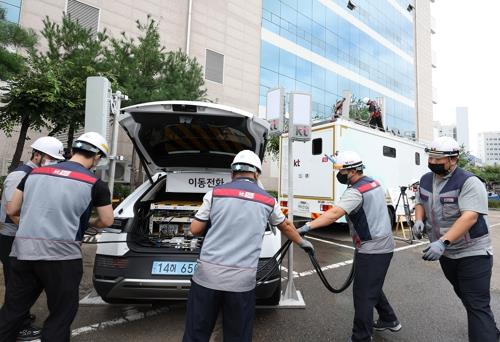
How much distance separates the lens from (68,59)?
941cm

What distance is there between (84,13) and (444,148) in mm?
16395

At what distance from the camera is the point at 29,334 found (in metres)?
2.86

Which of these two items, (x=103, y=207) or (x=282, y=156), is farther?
(x=282, y=156)

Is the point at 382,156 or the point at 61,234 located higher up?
the point at 382,156

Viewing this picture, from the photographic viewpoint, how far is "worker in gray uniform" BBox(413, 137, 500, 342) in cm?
242

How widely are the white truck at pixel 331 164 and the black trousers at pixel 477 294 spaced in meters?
4.65

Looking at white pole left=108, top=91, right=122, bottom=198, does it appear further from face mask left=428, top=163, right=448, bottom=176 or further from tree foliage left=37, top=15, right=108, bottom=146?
tree foliage left=37, top=15, right=108, bottom=146

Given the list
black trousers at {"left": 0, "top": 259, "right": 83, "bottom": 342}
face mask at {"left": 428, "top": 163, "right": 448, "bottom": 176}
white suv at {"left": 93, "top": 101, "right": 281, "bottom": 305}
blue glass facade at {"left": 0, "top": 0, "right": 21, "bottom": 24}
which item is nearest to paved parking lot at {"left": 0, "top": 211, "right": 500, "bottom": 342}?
white suv at {"left": 93, "top": 101, "right": 281, "bottom": 305}

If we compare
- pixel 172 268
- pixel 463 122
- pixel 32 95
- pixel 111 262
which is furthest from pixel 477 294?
pixel 463 122

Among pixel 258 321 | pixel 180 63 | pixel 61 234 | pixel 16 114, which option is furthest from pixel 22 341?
pixel 180 63

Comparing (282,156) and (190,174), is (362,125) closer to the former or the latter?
(282,156)

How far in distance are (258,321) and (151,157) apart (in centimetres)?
235

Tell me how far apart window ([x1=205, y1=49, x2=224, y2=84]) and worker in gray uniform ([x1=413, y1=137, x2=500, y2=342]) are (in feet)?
57.2

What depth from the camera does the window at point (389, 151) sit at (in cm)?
898
